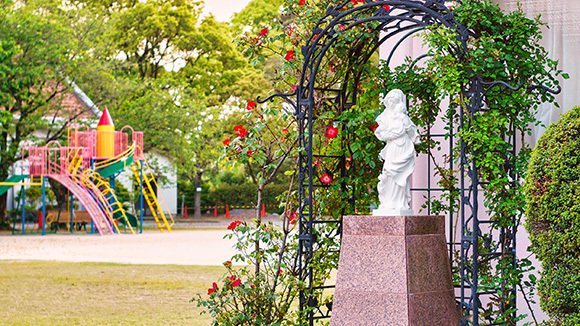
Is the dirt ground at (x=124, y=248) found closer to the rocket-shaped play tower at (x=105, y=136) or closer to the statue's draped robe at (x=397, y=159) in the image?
the rocket-shaped play tower at (x=105, y=136)

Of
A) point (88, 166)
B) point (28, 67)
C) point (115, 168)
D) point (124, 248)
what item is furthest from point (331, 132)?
point (88, 166)

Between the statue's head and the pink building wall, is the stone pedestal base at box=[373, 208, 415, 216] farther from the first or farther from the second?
the pink building wall

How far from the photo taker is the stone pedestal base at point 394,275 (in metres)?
5.75

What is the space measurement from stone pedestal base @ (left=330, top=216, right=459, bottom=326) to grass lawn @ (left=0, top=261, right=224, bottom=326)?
331 centimetres

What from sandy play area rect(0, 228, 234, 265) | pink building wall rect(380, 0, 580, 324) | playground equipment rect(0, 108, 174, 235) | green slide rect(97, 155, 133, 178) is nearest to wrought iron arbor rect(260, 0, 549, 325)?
pink building wall rect(380, 0, 580, 324)

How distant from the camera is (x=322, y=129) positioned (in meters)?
7.31

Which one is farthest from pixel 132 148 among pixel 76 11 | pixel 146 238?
pixel 76 11

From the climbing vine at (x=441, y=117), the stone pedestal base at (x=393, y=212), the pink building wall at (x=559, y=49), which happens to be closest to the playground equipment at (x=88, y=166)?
the climbing vine at (x=441, y=117)

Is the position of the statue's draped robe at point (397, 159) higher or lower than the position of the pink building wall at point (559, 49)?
lower

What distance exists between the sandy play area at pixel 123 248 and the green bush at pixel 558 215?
418 inches

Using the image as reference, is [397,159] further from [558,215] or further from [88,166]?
[88,166]

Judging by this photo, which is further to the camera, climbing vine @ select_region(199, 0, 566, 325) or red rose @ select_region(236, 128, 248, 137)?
red rose @ select_region(236, 128, 248, 137)

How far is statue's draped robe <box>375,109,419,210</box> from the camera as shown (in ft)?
20.1

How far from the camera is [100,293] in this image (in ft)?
36.8
